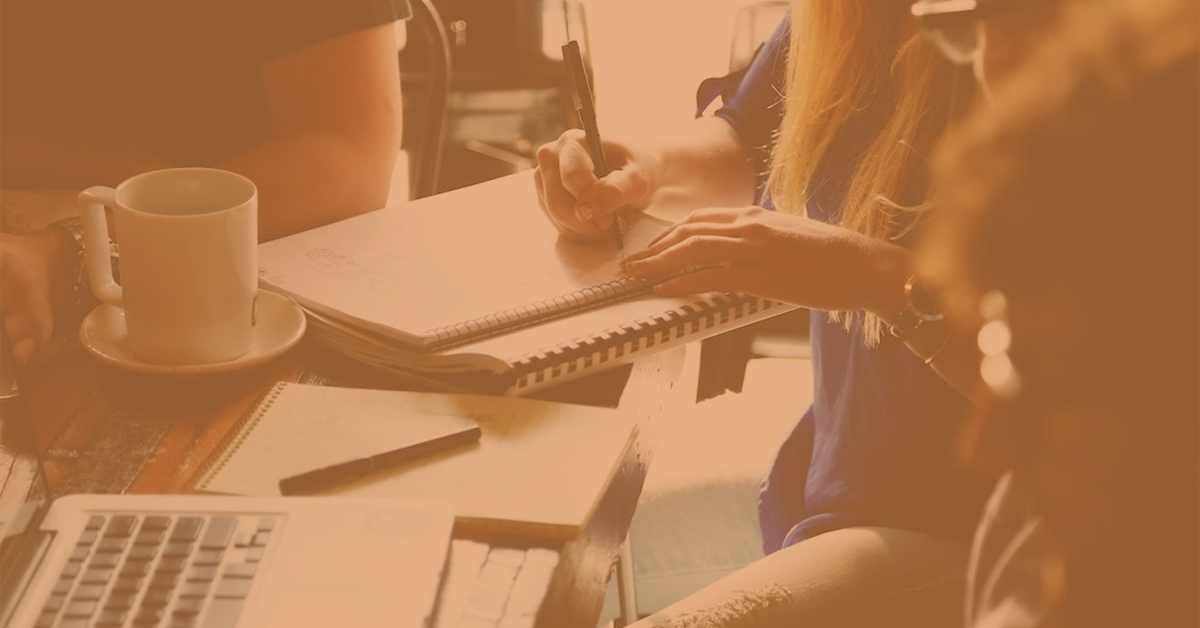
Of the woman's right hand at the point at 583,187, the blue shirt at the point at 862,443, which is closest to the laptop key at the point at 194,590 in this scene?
the woman's right hand at the point at 583,187

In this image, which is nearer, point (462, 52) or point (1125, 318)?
point (1125, 318)

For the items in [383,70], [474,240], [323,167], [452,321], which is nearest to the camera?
[452,321]

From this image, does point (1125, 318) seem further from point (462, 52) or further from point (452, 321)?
point (462, 52)

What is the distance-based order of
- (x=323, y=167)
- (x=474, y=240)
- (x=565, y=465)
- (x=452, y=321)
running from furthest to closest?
(x=323, y=167), (x=474, y=240), (x=452, y=321), (x=565, y=465)

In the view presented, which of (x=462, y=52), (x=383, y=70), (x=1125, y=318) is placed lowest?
(x=462, y=52)

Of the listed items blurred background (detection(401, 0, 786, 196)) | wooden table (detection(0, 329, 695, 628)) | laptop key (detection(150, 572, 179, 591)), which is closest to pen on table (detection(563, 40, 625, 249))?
wooden table (detection(0, 329, 695, 628))

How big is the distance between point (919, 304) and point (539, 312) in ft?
0.98

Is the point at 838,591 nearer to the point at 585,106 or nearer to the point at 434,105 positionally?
the point at 585,106

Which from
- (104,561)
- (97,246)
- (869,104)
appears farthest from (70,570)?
(869,104)

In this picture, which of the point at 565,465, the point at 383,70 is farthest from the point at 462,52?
the point at 565,465

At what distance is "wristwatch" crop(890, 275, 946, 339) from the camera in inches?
38.1

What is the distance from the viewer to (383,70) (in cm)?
130

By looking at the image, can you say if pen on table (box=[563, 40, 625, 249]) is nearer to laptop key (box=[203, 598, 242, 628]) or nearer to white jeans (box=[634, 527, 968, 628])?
white jeans (box=[634, 527, 968, 628])

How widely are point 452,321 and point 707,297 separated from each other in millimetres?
201
